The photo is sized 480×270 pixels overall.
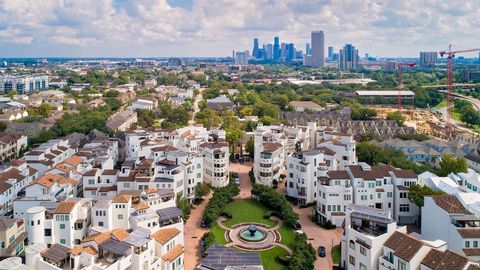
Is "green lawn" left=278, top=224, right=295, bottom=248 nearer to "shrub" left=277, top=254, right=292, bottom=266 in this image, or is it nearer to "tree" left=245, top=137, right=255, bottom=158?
"shrub" left=277, top=254, right=292, bottom=266

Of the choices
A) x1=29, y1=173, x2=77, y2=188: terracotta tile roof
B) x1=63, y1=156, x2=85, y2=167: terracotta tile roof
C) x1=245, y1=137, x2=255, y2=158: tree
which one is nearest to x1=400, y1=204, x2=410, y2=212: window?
x1=245, y1=137, x2=255, y2=158: tree

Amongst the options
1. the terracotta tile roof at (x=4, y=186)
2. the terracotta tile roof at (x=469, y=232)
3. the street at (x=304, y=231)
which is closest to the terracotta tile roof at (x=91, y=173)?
the terracotta tile roof at (x=4, y=186)

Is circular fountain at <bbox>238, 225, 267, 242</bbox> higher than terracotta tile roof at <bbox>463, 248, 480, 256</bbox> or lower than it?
lower

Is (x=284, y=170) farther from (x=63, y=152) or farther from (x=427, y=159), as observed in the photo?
(x=63, y=152)

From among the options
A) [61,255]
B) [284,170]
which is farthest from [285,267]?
[284,170]

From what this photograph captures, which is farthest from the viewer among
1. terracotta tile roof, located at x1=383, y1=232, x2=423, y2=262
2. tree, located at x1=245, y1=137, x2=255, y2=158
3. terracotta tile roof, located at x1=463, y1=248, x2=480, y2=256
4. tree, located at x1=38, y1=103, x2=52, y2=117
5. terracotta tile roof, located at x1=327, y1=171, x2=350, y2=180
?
tree, located at x1=38, y1=103, x2=52, y2=117

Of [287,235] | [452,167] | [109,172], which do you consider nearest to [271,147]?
[287,235]
